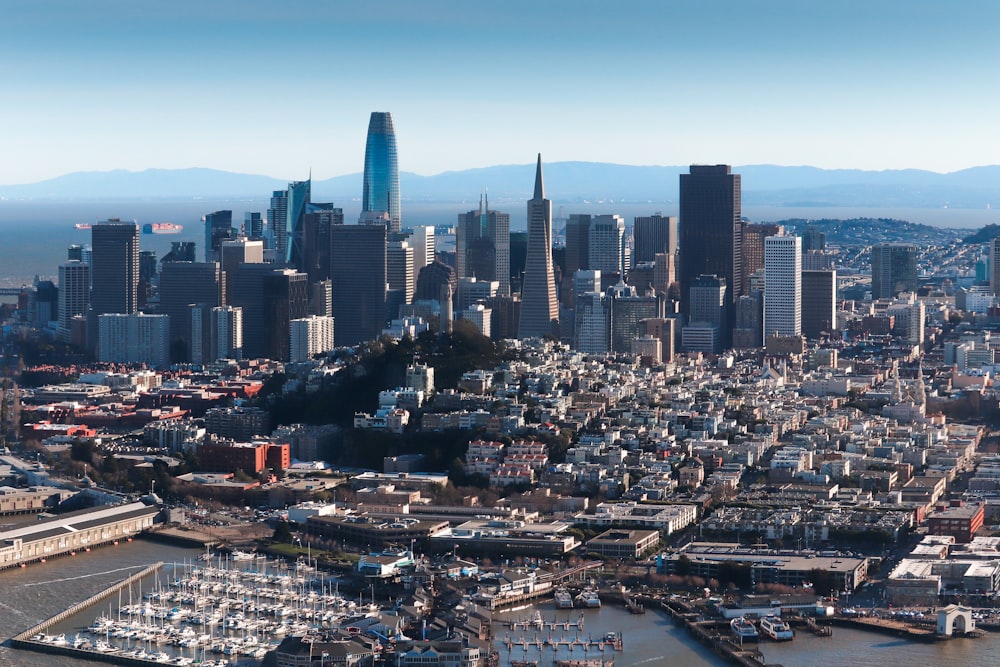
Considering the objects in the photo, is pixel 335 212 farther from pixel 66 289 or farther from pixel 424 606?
pixel 424 606

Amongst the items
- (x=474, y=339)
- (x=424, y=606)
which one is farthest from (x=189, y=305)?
(x=424, y=606)

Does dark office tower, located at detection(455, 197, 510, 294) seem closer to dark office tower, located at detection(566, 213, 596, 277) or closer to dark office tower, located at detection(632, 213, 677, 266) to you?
dark office tower, located at detection(566, 213, 596, 277)

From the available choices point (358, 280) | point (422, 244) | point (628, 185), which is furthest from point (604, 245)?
point (628, 185)

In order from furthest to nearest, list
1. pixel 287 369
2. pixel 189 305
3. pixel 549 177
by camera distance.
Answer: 1. pixel 549 177
2. pixel 189 305
3. pixel 287 369

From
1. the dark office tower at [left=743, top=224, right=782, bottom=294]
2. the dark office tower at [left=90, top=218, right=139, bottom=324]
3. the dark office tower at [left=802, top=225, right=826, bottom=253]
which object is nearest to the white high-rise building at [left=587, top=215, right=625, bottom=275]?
the dark office tower at [left=743, top=224, right=782, bottom=294]

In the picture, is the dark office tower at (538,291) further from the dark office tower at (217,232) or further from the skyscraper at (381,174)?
the skyscraper at (381,174)

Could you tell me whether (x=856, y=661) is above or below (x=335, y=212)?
→ below
